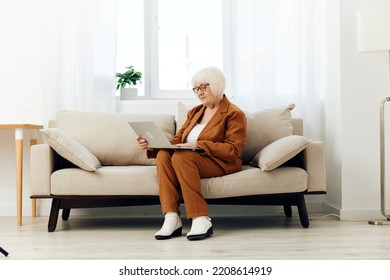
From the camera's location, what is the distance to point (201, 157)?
11.5 ft

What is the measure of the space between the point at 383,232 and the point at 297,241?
640 mm

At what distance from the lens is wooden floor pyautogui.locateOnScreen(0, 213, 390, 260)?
2850 millimetres

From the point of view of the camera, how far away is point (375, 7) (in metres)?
4.16

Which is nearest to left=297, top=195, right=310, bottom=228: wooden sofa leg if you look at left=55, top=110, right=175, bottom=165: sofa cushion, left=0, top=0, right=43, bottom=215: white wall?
left=55, top=110, right=175, bottom=165: sofa cushion

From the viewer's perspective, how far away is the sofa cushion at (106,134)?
13.3 ft

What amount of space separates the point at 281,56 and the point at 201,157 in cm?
139

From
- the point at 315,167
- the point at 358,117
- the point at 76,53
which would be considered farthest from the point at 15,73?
the point at 358,117

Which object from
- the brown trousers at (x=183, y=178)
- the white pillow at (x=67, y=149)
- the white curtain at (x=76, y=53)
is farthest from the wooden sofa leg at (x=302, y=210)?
the white curtain at (x=76, y=53)

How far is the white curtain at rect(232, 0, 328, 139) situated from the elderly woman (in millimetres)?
827

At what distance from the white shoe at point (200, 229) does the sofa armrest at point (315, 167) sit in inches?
28.7

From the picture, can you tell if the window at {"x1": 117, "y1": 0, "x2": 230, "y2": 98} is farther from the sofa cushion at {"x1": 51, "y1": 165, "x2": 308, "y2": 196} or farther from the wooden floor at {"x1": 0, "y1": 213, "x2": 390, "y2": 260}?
the sofa cushion at {"x1": 51, "y1": 165, "x2": 308, "y2": 196}

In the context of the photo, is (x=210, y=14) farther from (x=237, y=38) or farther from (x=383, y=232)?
(x=383, y=232)
